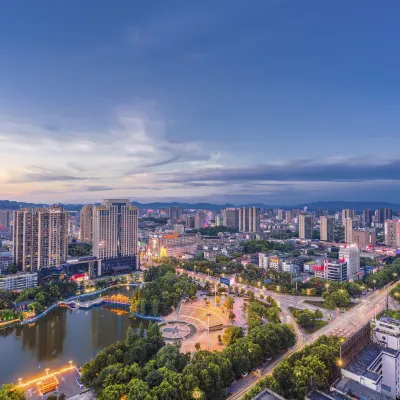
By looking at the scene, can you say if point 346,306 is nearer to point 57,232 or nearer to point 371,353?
point 371,353

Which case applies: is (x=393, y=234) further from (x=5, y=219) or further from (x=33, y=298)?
(x=5, y=219)

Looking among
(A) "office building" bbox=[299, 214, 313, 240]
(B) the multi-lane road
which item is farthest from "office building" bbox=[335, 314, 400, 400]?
(A) "office building" bbox=[299, 214, 313, 240]

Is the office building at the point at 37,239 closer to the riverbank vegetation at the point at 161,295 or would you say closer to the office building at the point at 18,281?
the office building at the point at 18,281

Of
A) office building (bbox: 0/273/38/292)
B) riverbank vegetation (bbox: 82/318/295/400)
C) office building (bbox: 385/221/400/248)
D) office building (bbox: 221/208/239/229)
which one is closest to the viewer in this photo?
riverbank vegetation (bbox: 82/318/295/400)

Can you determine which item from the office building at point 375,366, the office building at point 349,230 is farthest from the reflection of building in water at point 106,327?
the office building at point 349,230

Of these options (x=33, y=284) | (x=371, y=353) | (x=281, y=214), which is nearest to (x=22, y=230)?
(x=33, y=284)

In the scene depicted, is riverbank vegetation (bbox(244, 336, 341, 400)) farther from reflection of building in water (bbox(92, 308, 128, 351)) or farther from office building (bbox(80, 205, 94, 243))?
office building (bbox(80, 205, 94, 243))

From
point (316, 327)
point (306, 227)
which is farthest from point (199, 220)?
point (316, 327)
